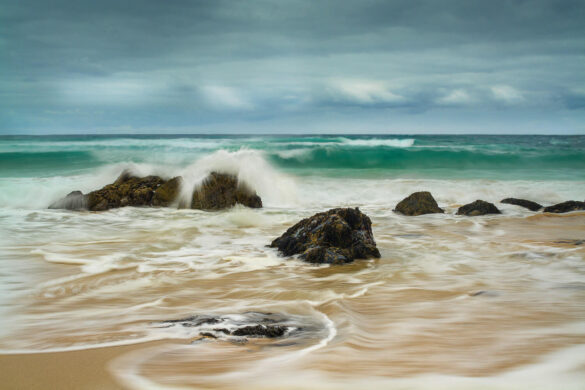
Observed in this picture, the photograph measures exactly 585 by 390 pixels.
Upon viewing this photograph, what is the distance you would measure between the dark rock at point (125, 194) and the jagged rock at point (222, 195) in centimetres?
112

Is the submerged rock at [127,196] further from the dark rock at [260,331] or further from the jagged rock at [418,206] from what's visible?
the dark rock at [260,331]

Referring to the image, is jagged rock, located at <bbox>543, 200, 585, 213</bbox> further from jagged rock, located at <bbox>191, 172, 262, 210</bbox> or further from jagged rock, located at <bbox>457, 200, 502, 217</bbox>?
jagged rock, located at <bbox>191, 172, 262, 210</bbox>

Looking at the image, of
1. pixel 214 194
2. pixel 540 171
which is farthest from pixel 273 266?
pixel 540 171

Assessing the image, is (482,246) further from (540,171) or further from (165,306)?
(540,171)

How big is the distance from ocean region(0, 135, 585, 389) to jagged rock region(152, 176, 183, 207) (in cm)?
33

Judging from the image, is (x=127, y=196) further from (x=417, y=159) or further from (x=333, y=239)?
(x=417, y=159)

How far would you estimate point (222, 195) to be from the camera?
383 inches

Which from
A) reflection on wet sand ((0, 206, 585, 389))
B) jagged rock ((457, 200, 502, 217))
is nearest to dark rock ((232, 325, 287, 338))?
reflection on wet sand ((0, 206, 585, 389))

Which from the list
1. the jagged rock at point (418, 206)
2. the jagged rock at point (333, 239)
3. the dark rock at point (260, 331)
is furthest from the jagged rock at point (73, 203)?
the dark rock at point (260, 331)

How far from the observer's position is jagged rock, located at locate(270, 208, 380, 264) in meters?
5.09

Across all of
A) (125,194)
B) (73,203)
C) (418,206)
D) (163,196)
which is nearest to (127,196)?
(125,194)

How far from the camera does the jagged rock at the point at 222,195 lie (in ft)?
31.3

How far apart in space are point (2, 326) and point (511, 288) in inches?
161

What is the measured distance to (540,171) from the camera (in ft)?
74.0
